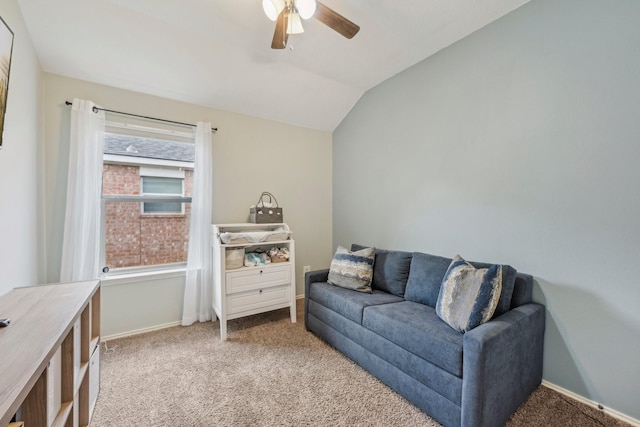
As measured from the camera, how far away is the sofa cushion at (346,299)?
2.15 meters

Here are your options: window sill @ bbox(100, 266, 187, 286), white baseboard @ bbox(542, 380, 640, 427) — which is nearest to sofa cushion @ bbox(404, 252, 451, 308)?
white baseboard @ bbox(542, 380, 640, 427)

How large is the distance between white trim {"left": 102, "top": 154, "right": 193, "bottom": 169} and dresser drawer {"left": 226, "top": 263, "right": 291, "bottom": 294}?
1.33 meters

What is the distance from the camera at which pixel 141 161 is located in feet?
9.00

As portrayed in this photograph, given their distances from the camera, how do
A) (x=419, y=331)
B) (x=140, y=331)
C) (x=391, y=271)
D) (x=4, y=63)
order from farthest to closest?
(x=140, y=331) → (x=391, y=271) → (x=419, y=331) → (x=4, y=63)

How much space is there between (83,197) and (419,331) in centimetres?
287

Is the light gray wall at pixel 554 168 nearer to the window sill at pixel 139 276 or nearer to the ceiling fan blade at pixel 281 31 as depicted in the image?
the ceiling fan blade at pixel 281 31

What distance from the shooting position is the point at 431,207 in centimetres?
257

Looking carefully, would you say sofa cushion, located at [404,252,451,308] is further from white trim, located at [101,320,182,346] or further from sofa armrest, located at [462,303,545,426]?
white trim, located at [101,320,182,346]

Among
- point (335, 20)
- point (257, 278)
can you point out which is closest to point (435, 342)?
point (257, 278)

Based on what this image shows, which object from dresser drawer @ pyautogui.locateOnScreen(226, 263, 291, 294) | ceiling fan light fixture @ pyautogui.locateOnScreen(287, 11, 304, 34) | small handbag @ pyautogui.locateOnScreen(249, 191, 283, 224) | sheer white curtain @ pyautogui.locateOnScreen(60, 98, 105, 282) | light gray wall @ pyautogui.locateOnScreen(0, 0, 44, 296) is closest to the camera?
light gray wall @ pyautogui.locateOnScreen(0, 0, 44, 296)

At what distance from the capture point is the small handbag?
10.00 feet

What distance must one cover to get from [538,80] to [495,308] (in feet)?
5.22

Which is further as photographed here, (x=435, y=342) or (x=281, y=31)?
(x=281, y=31)

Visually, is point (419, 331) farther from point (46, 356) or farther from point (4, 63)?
point (4, 63)
